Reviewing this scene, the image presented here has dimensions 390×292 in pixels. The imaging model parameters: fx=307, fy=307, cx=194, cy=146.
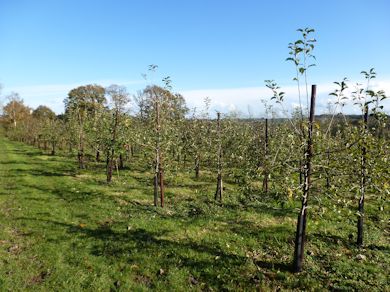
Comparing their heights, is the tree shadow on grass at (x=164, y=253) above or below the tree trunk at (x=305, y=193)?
below

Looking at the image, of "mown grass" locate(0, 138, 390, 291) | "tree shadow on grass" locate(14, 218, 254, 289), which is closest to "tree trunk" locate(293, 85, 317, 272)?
"mown grass" locate(0, 138, 390, 291)

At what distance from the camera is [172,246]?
40.3ft

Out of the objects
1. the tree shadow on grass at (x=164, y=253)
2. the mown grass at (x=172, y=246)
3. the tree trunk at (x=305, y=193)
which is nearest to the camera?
the tree trunk at (x=305, y=193)

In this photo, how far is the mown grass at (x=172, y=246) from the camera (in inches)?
388

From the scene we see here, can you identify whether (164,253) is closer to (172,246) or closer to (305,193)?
(172,246)

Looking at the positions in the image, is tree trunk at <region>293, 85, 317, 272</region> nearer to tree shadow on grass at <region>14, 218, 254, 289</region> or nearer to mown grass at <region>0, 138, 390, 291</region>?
mown grass at <region>0, 138, 390, 291</region>

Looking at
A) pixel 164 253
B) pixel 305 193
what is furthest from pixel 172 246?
pixel 305 193

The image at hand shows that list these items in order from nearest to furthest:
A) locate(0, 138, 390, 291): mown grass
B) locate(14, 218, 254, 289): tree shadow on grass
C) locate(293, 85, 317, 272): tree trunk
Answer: locate(293, 85, 317, 272): tree trunk
locate(0, 138, 390, 291): mown grass
locate(14, 218, 254, 289): tree shadow on grass

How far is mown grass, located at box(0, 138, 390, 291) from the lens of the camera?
9.86m

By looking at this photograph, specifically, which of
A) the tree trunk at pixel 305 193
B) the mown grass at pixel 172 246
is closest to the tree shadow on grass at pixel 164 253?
the mown grass at pixel 172 246

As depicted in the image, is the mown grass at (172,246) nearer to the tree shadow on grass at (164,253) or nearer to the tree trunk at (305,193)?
the tree shadow on grass at (164,253)

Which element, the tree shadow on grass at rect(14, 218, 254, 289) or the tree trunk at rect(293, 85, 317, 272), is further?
the tree shadow on grass at rect(14, 218, 254, 289)

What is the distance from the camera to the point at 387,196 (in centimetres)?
1005

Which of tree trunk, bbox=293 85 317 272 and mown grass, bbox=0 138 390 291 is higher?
tree trunk, bbox=293 85 317 272
